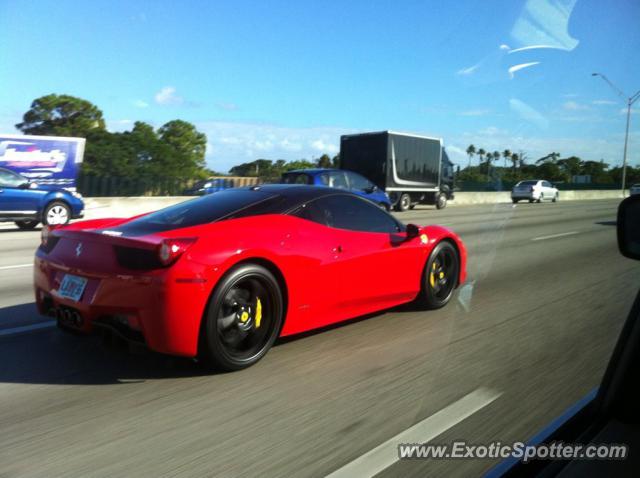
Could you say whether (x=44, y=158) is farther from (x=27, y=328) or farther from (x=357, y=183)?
(x=27, y=328)

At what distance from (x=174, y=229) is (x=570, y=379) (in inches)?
111

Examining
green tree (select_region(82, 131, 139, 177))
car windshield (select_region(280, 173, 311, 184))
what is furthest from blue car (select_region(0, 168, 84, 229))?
green tree (select_region(82, 131, 139, 177))

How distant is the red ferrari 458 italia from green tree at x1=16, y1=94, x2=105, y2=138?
6485 cm

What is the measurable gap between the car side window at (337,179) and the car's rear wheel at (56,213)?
727 centimetres

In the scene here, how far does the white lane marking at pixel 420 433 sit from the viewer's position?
2607 millimetres

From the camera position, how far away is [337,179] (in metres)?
17.2

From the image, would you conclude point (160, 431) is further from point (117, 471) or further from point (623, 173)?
point (623, 173)

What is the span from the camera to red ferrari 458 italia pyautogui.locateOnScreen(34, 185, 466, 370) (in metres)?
3.61

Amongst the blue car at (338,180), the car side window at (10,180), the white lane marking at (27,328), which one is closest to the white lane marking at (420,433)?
the white lane marking at (27,328)

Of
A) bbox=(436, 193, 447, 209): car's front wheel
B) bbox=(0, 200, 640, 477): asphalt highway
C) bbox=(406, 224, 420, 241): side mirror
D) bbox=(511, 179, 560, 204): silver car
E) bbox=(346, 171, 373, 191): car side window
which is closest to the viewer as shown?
bbox=(0, 200, 640, 477): asphalt highway

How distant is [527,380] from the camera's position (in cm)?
375

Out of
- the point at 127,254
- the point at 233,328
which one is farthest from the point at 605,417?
the point at 127,254

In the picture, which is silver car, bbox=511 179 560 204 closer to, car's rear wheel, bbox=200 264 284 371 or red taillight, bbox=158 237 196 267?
car's rear wheel, bbox=200 264 284 371

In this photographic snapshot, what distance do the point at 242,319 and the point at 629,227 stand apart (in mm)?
2574
